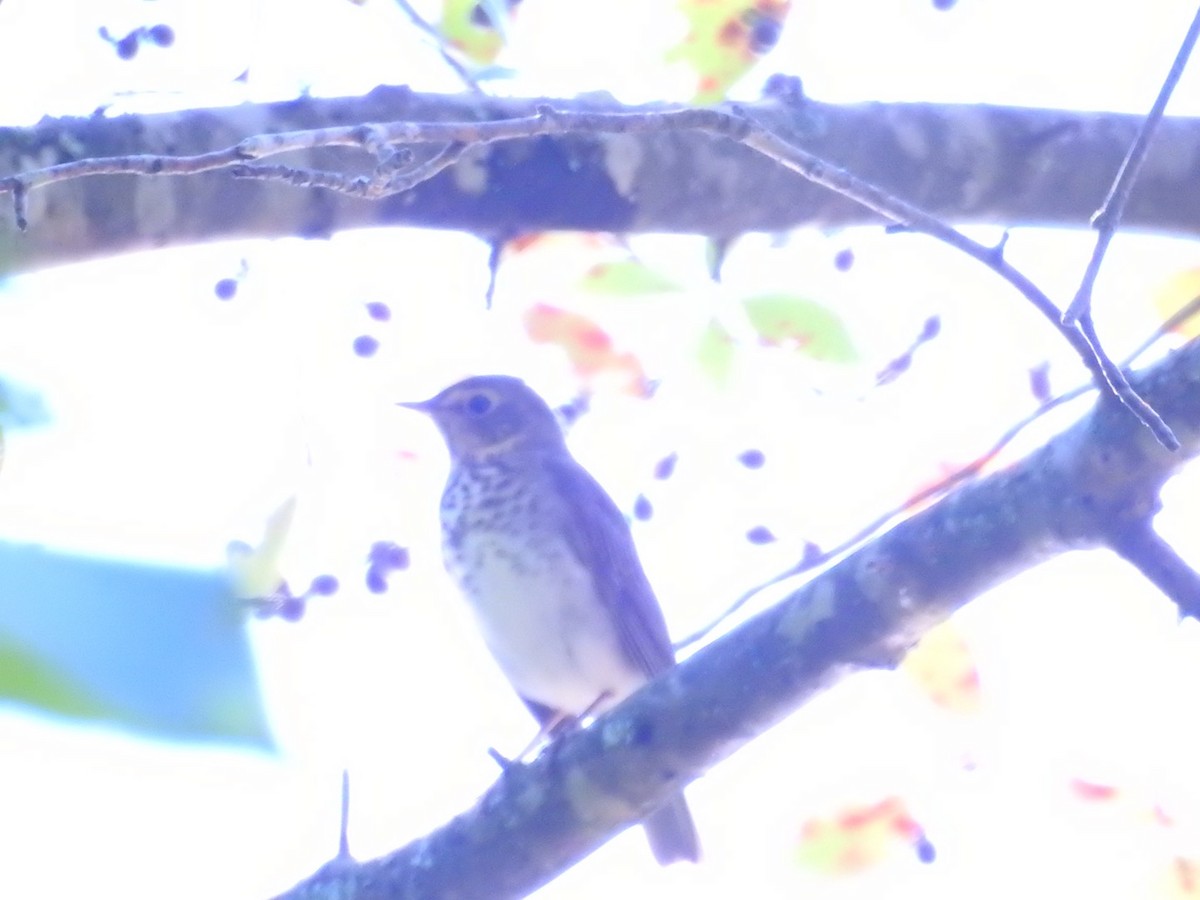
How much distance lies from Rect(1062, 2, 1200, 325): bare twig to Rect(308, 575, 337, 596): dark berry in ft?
8.13

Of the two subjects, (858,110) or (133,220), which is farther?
(858,110)

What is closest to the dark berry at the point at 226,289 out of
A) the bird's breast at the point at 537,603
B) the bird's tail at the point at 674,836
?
the bird's breast at the point at 537,603

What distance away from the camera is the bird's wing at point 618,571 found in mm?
4738

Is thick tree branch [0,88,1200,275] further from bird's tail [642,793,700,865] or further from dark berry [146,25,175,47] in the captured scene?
bird's tail [642,793,700,865]

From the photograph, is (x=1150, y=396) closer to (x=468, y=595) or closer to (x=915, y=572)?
(x=915, y=572)

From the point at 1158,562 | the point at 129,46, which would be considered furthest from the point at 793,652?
the point at 129,46

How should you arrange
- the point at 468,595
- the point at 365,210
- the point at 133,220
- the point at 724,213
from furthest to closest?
the point at 468,595 → the point at 724,213 → the point at 365,210 → the point at 133,220

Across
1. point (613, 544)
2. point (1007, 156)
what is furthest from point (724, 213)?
point (613, 544)

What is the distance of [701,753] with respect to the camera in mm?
2578

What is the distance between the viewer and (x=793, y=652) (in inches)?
96.4

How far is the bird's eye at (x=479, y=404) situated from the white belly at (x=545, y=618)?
3.05ft

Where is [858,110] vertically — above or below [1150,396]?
above

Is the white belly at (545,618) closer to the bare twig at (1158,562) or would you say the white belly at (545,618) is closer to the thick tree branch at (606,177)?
the thick tree branch at (606,177)

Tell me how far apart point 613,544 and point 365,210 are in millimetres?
1704
